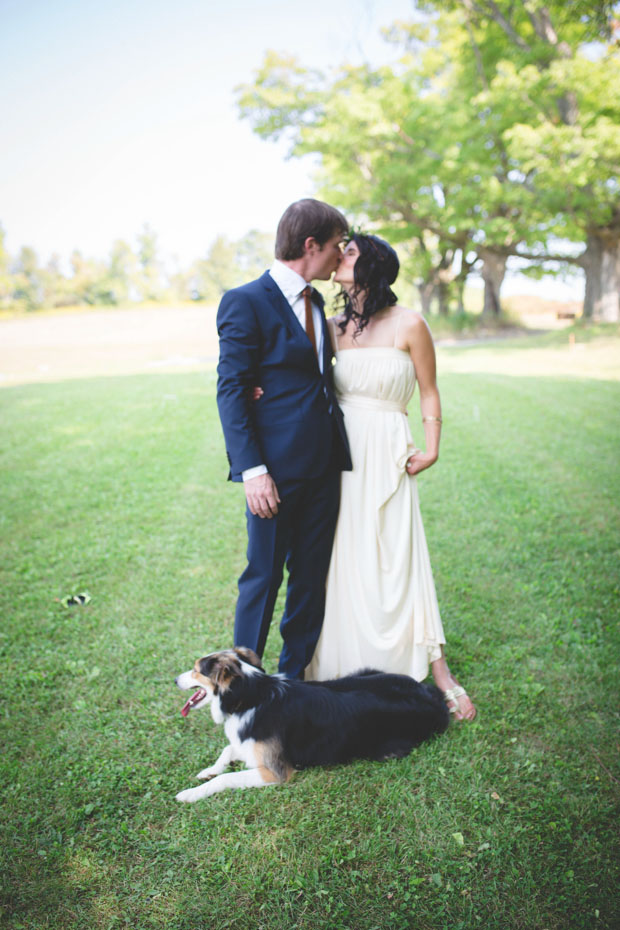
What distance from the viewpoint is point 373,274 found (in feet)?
8.43

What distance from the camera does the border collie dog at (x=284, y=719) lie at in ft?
7.48

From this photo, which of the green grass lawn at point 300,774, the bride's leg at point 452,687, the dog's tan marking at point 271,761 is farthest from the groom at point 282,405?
the bride's leg at point 452,687

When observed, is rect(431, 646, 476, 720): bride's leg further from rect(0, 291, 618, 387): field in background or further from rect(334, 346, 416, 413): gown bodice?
rect(0, 291, 618, 387): field in background

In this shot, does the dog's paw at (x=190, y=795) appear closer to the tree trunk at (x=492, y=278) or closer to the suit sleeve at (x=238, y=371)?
the suit sleeve at (x=238, y=371)

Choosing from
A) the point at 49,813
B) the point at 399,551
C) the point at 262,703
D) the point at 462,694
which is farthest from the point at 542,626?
the point at 49,813

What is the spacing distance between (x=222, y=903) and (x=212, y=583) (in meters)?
2.44

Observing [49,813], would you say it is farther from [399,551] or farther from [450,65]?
[450,65]

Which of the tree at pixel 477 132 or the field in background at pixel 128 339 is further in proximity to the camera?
the field in background at pixel 128 339

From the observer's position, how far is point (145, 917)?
1856mm

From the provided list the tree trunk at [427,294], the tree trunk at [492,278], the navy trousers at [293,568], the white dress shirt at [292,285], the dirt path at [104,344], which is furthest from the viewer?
the tree trunk at [427,294]

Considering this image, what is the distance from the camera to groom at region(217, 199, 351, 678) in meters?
2.36

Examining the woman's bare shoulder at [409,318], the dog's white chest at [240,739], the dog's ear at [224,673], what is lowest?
the dog's white chest at [240,739]

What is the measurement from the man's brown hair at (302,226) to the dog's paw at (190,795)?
8.11 ft

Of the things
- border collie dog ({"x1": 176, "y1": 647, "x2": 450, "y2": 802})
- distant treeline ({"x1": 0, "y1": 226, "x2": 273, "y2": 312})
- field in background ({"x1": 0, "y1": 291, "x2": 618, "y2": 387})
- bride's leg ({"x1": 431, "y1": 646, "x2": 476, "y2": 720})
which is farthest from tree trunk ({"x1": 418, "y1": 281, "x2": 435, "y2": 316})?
A: distant treeline ({"x1": 0, "y1": 226, "x2": 273, "y2": 312})
